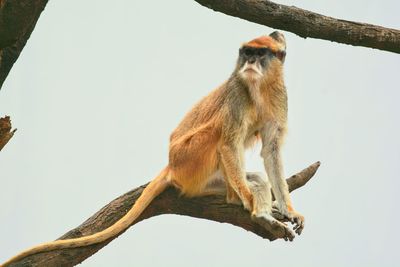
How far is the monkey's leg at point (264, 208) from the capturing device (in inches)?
222

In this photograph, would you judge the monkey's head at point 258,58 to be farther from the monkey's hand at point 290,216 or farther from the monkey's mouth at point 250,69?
the monkey's hand at point 290,216

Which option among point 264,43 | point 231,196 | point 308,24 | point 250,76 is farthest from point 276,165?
point 308,24

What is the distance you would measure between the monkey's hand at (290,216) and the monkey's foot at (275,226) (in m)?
0.28

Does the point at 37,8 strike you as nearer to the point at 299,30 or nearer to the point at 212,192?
the point at 299,30

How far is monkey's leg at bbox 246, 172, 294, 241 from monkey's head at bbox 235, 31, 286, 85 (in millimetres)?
939

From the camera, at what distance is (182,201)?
244 inches

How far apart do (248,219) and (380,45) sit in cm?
186

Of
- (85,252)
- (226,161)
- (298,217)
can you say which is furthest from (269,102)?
(85,252)

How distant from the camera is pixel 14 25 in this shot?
4805mm

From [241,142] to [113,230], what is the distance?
1391 mm

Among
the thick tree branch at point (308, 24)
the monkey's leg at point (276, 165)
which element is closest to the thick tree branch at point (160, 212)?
the monkey's leg at point (276, 165)

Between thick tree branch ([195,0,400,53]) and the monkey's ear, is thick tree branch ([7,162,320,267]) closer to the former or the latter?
the monkey's ear

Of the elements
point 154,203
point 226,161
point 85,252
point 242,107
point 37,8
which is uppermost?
point 37,8

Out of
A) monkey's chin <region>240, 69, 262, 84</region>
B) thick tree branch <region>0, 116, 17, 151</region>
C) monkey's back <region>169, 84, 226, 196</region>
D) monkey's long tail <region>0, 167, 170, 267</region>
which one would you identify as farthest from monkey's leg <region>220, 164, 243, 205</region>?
thick tree branch <region>0, 116, 17, 151</region>
